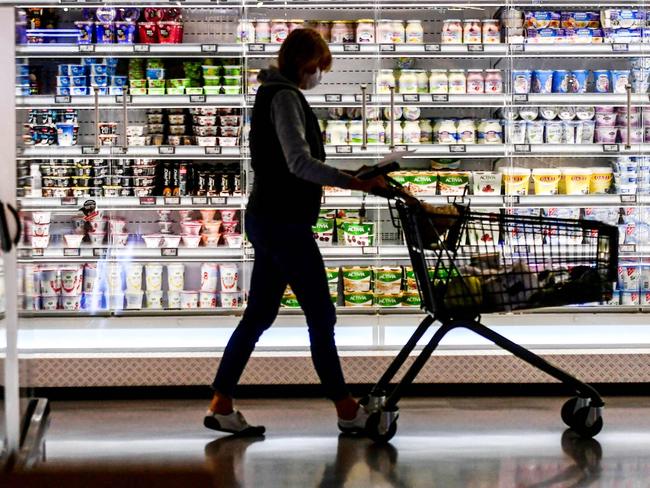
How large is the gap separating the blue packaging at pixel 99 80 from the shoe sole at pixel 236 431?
2.19 meters

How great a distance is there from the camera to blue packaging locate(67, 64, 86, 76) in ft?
16.3

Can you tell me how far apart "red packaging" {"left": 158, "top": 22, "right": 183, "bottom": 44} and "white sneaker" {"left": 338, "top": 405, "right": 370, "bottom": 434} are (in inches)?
96.9

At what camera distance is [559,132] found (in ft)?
17.1

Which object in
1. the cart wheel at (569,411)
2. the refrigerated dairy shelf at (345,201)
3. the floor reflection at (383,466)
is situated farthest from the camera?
the refrigerated dairy shelf at (345,201)

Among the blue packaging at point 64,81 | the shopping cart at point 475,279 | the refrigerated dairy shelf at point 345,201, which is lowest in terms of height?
the shopping cart at point 475,279

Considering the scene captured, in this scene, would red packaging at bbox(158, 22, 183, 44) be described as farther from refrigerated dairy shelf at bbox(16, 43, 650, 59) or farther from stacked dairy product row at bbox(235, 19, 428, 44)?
stacked dairy product row at bbox(235, 19, 428, 44)

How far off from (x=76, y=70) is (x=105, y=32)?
24 centimetres


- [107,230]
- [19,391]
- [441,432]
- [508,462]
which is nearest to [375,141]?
[107,230]

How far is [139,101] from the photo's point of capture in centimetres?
488

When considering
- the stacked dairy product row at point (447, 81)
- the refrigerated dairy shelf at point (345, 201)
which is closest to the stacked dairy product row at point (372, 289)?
the refrigerated dairy shelf at point (345, 201)

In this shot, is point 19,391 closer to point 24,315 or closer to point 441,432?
point 24,315

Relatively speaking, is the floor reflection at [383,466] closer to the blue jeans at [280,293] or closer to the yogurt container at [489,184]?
the blue jeans at [280,293]

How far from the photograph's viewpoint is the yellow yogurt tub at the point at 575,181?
5164 mm

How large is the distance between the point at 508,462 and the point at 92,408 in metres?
1.69
